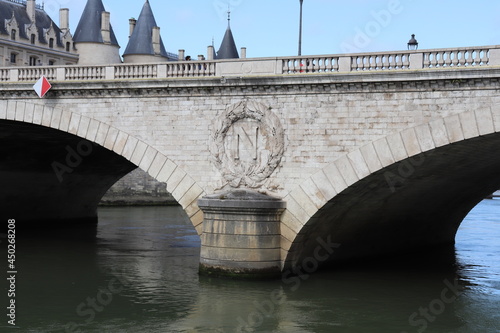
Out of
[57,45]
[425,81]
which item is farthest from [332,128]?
[57,45]

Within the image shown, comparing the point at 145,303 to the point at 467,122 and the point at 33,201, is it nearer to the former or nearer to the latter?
the point at 467,122

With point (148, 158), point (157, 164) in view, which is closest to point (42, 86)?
point (148, 158)

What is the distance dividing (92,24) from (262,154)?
43.7m

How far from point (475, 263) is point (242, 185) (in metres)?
9.65

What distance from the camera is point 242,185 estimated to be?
2019 cm

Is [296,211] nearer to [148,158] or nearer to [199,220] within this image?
[199,220]

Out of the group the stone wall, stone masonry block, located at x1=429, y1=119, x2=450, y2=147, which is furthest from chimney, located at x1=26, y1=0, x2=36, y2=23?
stone masonry block, located at x1=429, y1=119, x2=450, y2=147

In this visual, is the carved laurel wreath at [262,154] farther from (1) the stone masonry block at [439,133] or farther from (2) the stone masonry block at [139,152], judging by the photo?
(1) the stone masonry block at [439,133]

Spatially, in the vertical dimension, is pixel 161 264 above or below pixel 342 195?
below

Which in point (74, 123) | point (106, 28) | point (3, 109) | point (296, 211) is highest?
point (106, 28)

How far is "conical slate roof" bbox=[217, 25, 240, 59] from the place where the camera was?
53581mm

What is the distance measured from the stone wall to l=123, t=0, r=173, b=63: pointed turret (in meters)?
11.9

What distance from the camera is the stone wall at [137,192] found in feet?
168

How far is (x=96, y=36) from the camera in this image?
199 ft
